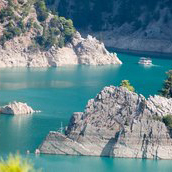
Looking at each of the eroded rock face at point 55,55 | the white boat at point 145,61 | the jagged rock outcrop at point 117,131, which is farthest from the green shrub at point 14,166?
the white boat at point 145,61

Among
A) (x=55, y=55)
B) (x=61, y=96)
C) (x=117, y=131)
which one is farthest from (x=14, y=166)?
(x=55, y=55)

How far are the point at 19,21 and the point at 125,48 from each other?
29517mm

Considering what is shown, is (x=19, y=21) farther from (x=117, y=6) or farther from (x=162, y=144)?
(x=162, y=144)

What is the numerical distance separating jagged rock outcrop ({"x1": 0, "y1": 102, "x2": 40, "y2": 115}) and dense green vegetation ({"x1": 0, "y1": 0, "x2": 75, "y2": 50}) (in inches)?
1317

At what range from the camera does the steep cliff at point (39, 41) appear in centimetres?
10675

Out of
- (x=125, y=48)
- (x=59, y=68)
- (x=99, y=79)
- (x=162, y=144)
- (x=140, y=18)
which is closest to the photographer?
(x=162, y=144)

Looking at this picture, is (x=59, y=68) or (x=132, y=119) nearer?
(x=132, y=119)

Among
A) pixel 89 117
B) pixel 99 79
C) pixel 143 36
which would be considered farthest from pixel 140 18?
pixel 89 117

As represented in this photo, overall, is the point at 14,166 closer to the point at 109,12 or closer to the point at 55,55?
the point at 55,55

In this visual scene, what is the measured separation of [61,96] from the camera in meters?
82.2

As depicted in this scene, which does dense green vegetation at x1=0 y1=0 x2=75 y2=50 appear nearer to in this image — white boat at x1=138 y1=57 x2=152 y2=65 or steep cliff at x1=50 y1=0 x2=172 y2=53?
white boat at x1=138 y1=57 x2=152 y2=65

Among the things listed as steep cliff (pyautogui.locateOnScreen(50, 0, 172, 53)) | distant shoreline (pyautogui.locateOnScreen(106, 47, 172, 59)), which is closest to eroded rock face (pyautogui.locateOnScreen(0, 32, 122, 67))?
distant shoreline (pyautogui.locateOnScreen(106, 47, 172, 59))

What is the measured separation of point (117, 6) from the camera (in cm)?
15175

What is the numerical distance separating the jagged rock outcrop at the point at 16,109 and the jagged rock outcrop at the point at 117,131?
46.2 feet
